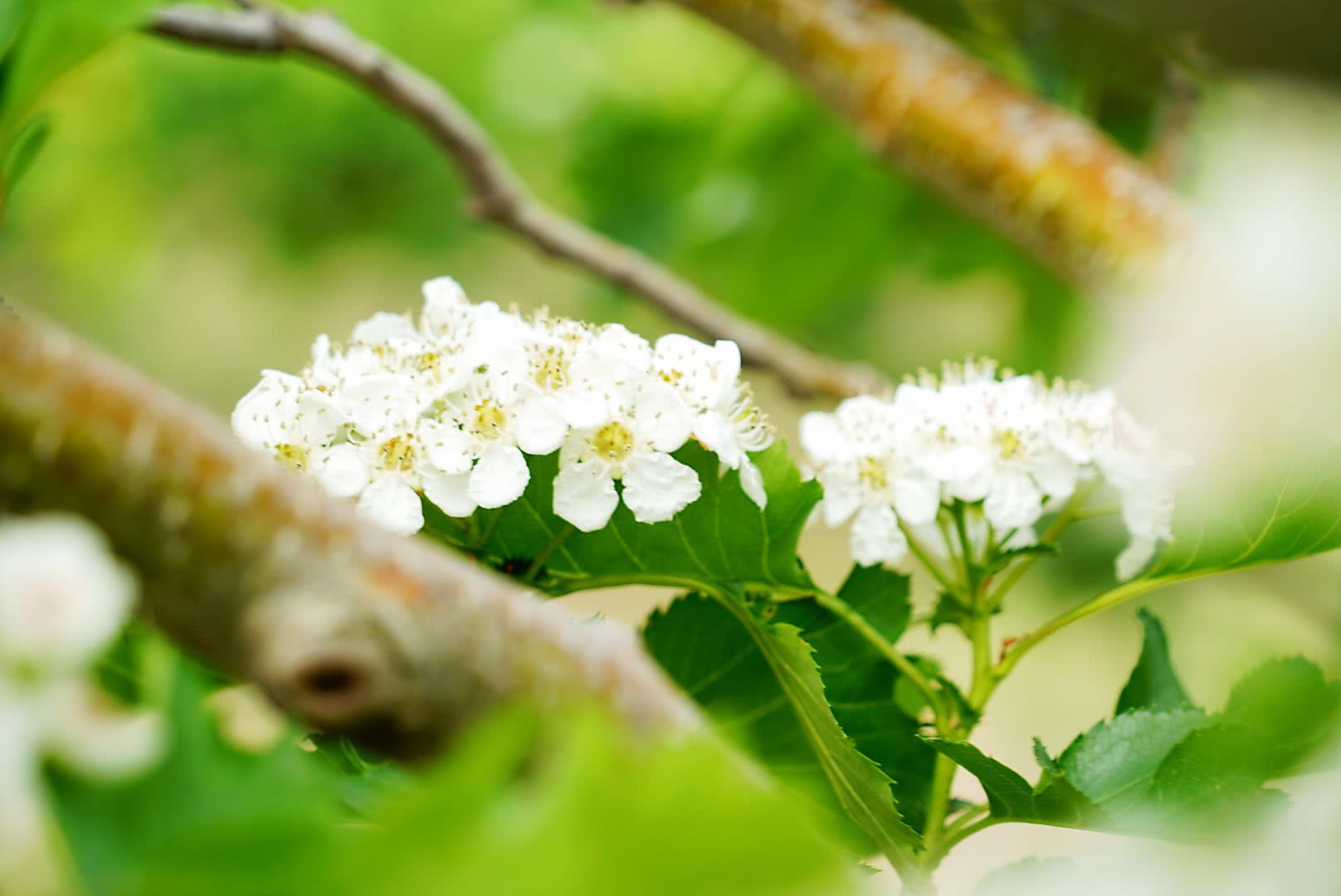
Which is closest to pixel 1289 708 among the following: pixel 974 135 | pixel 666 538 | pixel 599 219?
pixel 666 538

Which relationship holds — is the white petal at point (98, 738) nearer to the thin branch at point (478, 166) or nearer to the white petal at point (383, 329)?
the white petal at point (383, 329)

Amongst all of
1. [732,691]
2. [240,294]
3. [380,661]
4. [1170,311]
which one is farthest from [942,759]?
[240,294]

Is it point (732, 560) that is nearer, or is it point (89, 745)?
point (89, 745)

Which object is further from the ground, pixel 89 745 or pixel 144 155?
pixel 89 745

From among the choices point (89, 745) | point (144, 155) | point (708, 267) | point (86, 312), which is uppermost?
point (89, 745)

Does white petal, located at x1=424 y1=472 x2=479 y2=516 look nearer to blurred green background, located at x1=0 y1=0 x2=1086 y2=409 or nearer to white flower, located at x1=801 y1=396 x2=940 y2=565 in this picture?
white flower, located at x1=801 y1=396 x2=940 y2=565

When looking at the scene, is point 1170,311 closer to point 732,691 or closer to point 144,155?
point 732,691

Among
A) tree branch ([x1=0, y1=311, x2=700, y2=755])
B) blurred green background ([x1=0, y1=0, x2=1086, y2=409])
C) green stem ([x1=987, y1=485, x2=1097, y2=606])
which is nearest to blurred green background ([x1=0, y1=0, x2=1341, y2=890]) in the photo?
blurred green background ([x1=0, y1=0, x2=1086, y2=409])
